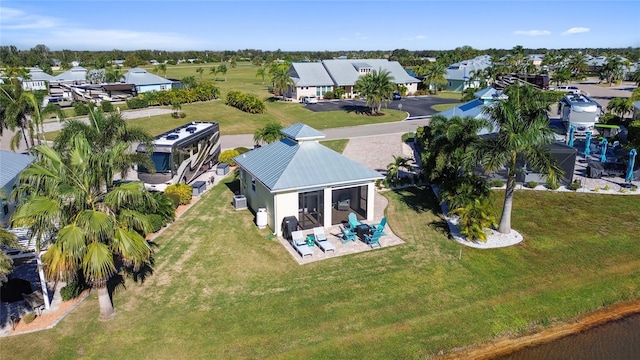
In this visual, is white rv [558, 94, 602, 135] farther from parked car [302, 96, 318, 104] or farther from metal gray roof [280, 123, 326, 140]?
parked car [302, 96, 318, 104]

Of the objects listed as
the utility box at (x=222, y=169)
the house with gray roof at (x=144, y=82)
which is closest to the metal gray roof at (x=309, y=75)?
the house with gray roof at (x=144, y=82)

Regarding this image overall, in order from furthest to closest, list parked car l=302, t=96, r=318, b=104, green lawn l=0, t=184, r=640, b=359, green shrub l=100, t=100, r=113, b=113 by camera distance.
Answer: parked car l=302, t=96, r=318, b=104, green shrub l=100, t=100, r=113, b=113, green lawn l=0, t=184, r=640, b=359

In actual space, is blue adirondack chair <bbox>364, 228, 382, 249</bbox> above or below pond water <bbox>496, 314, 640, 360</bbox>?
above

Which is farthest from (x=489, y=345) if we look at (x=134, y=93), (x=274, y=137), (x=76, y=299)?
(x=134, y=93)

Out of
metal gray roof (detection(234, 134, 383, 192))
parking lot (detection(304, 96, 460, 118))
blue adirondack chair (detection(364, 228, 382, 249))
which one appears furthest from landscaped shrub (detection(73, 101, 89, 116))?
blue adirondack chair (detection(364, 228, 382, 249))

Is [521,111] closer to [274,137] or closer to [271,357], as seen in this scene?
[271,357]

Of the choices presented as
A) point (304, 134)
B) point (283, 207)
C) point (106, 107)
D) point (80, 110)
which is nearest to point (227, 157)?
point (304, 134)

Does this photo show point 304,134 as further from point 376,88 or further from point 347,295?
point 376,88
